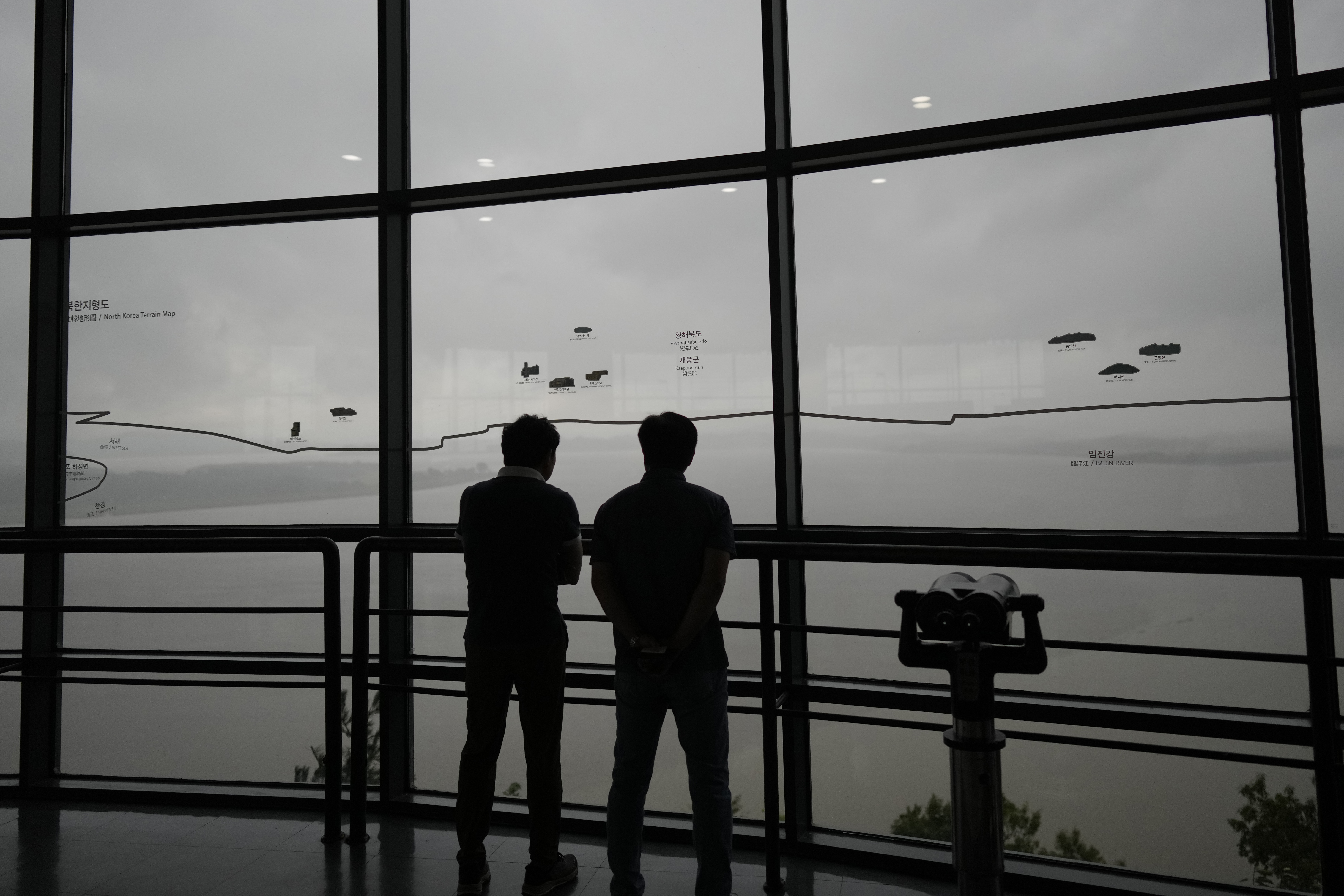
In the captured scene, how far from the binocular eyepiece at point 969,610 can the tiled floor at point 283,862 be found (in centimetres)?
116

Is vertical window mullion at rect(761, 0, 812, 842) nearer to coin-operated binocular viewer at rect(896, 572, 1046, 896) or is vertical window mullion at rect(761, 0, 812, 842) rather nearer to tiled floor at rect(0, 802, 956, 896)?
tiled floor at rect(0, 802, 956, 896)

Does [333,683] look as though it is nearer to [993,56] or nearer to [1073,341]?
[1073,341]

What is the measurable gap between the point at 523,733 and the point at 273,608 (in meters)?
1.43

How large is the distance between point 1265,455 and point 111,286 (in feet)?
15.2

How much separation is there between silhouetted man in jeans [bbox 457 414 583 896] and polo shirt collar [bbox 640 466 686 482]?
34cm

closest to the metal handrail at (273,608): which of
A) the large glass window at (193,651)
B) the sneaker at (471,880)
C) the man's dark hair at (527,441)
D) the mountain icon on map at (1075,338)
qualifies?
the large glass window at (193,651)

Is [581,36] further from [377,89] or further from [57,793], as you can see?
[57,793]

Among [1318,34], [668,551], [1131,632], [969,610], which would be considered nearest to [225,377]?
[668,551]

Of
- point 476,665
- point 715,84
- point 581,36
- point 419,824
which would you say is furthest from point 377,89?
point 419,824

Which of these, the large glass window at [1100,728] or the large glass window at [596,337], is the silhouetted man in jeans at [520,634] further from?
the large glass window at [1100,728]

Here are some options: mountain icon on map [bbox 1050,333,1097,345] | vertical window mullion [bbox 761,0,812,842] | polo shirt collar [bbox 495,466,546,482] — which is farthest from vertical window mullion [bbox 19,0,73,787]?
mountain icon on map [bbox 1050,333,1097,345]

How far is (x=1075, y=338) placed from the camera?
9.20 ft

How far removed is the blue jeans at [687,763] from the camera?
7.30ft

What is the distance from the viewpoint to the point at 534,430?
2492 millimetres
